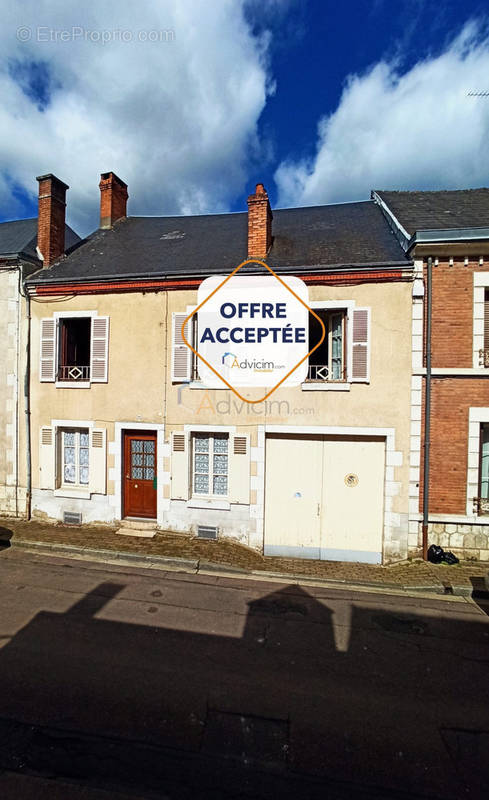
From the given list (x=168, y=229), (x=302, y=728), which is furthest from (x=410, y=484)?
(x=168, y=229)

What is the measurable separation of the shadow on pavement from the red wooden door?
3671 millimetres

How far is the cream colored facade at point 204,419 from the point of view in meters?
8.31

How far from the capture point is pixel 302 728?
12.7ft

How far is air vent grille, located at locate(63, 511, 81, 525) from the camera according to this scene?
973 centimetres

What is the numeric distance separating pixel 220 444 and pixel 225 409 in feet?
2.92

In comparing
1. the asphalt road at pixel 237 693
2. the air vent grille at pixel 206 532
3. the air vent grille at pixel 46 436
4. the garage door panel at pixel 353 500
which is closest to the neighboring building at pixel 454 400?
the garage door panel at pixel 353 500

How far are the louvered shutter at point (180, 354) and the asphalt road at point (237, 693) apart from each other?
180 inches

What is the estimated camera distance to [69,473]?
32.9ft

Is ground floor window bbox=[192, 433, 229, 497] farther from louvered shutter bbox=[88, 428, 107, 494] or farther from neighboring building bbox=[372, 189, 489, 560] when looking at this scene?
neighboring building bbox=[372, 189, 489, 560]

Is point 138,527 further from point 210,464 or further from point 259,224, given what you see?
point 259,224

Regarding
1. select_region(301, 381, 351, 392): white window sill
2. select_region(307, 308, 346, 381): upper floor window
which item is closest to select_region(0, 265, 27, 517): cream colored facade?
select_region(301, 381, 351, 392): white window sill

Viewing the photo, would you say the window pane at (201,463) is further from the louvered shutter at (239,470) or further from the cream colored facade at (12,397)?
the cream colored facade at (12,397)

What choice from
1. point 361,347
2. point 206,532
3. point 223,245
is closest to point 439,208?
point 361,347

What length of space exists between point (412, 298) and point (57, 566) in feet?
30.4
